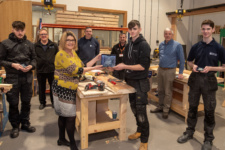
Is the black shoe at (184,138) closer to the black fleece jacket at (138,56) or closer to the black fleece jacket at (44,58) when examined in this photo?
the black fleece jacket at (138,56)

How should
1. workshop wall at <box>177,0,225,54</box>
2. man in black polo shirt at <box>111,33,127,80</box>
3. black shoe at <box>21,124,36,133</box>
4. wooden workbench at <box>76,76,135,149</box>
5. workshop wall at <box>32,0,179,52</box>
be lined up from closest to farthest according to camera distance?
1. wooden workbench at <box>76,76,135,149</box>
2. black shoe at <box>21,124,36,133</box>
3. man in black polo shirt at <box>111,33,127,80</box>
4. workshop wall at <box>32,0,179,52</box>
5. workshop wall at <box>177,0,225,54</box>

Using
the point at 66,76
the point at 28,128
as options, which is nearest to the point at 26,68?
the point at 66,76

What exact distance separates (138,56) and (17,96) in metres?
1.92

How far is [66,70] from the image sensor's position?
2295mm

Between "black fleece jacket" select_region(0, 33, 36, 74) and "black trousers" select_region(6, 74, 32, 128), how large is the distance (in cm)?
11

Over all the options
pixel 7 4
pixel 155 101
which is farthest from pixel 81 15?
pixel 155 101

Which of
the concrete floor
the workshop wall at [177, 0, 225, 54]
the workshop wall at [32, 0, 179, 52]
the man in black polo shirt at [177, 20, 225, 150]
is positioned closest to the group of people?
the man in black polo shirt at [177, 20, 225, 150]

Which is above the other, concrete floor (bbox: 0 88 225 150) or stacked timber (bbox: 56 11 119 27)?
stacked timber (bbox: 56 11 119 27)

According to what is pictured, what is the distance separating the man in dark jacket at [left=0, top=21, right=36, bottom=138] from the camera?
281 cm

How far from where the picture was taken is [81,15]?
5422 mm

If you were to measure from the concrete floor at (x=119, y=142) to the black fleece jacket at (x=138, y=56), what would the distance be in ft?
3.43

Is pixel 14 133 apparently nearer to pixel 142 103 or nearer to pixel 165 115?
pixel 142 103

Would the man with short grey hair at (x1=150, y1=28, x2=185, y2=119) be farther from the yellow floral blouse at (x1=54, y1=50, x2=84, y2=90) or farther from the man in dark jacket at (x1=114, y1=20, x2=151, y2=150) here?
the yellow floral blouse at (x1=54, y1=50, x2=84, y2=90)

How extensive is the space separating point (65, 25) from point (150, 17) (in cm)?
371
